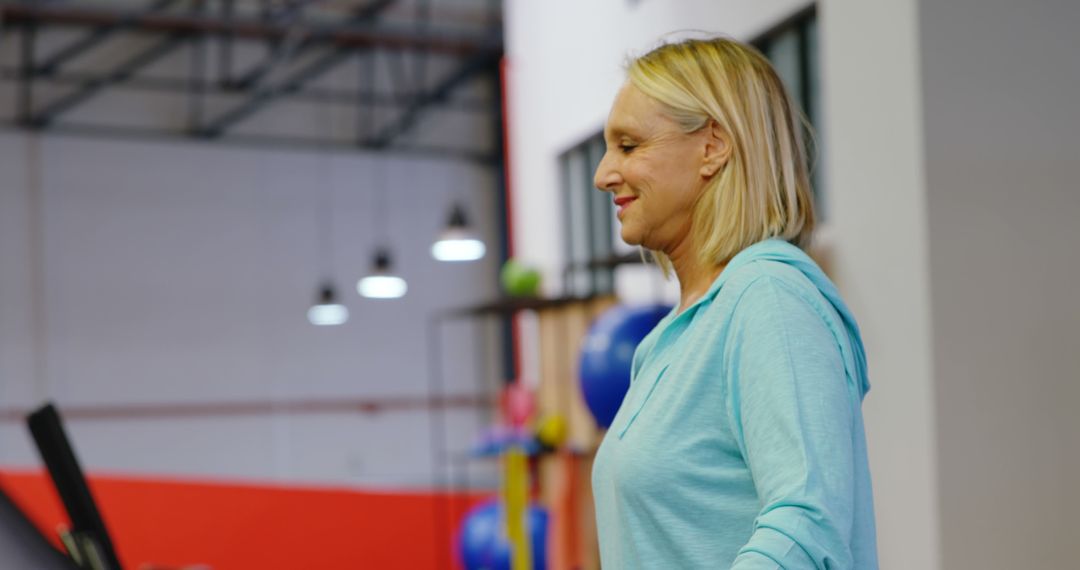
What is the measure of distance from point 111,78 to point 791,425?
12.2 m

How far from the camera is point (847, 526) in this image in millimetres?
917

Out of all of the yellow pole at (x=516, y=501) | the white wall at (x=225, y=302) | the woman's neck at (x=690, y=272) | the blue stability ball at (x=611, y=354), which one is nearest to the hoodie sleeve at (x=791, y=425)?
the woman's neck at (x=690, y=272)

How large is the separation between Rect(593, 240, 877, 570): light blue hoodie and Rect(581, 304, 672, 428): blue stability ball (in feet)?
12.7

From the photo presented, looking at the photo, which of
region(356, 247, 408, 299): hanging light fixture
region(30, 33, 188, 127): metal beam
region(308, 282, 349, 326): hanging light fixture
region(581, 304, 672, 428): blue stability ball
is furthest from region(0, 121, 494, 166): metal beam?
region(581, 304, 672, 428): blue stability ball

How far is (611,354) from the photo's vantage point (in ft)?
16.4

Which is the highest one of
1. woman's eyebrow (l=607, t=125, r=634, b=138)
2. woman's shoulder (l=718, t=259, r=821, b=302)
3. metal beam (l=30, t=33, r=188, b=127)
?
metal beam (l=30, t=33, r=188, b=127)

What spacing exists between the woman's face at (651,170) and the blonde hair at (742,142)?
1 cm

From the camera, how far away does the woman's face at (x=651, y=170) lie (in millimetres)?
1090

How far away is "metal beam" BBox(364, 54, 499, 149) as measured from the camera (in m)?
13.5

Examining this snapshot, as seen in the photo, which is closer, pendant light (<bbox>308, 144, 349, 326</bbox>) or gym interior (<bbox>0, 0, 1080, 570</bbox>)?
gym interior (<bbox>0, 0, 1080, 570</bbox>)

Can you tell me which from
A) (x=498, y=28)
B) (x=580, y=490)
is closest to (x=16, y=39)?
(x=498, y=28)

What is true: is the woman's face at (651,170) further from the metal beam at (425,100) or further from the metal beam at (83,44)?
the metal beam at (425,100)

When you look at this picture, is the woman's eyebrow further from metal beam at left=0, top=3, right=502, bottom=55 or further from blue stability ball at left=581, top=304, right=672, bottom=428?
metal beam at left=0, top=3, right=502, bottom=55

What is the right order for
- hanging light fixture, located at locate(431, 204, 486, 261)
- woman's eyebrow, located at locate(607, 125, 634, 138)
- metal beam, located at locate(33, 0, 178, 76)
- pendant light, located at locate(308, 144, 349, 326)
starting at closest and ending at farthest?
woman's eyebrow, located at locate(607, 125, 634, 138) < hanging light fixture, located at locate(431, 204, 486, 261) < metal beam, located at locate(33, 0, 178, 76) < pendant light, located at locate(308, 144, 349, 326)
